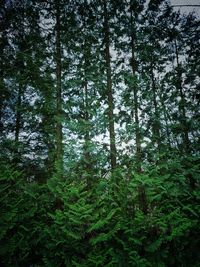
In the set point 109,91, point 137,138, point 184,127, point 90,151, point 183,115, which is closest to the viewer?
point 90,151

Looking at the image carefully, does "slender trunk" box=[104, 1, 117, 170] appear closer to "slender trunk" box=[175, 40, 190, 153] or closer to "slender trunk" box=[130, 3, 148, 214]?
"slender trunk" box=[130, 3, 148, 214]

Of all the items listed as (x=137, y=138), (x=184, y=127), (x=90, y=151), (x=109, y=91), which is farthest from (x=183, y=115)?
(x=90, y=151)

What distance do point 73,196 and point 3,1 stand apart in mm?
10843

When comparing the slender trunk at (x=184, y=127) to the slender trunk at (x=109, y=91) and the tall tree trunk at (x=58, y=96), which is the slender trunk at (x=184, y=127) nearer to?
the slender trunk at (x=109, y=91)

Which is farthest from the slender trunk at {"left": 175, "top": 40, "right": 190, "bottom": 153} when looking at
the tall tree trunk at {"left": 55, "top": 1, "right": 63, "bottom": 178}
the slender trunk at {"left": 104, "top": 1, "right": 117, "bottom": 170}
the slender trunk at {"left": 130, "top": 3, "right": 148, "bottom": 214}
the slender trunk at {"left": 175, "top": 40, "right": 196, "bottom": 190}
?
the tall tree trunk at {"left": 55, "top": 1, "right": 63, "bottom": 178}

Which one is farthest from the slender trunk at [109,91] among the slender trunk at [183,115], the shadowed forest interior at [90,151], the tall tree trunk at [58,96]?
the slender trunk at [183,115]

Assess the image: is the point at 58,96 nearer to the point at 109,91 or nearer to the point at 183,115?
the point at 109,91

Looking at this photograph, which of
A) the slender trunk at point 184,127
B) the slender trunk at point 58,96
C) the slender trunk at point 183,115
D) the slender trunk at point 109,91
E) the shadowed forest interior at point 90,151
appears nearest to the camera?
the shadowed forest interior at point 90,151

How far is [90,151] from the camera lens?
39.2 feet

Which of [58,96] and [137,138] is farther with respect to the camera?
[137,138]

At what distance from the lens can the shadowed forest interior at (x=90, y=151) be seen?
611 centimetres

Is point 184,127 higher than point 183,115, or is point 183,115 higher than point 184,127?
point 183,115

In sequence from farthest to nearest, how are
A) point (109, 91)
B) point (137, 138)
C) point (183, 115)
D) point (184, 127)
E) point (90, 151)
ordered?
1. point (183, 115)
2. point (137, 138)
3. point (109, 91)
4. point (184, 127)
5. point (90, 151)

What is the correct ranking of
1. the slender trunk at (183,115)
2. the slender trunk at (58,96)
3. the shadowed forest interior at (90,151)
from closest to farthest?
the shadowed forest interior at (90,151)
the slender trunk at (58,96)
the slender trunk at (183,115)
